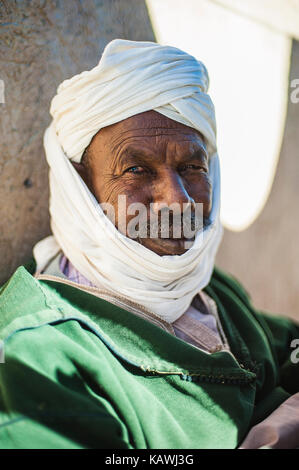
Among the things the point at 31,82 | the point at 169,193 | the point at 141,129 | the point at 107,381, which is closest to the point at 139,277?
the point at 169,193

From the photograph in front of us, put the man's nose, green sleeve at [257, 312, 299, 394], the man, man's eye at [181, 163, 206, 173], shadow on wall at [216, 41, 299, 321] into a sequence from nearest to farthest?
the man
the man's nose
man's eye at [181, 163, 206, 173]
green sleeve at [257, 312, 299, 394]
shadow on wall at [216, 41, 299, 321]

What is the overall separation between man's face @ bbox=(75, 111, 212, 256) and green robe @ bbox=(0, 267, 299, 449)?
380mm

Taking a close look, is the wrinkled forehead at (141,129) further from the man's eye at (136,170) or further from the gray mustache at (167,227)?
the gray mustache at (167,227)

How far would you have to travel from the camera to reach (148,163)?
1.82m

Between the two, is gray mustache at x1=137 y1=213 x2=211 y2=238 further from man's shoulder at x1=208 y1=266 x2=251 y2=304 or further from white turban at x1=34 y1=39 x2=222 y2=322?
man's shoulder at x1=208 y1=266 x2=251 y2=304

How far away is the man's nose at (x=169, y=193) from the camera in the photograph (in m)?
1.76

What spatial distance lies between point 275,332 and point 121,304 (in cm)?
115

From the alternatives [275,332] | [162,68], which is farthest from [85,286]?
[275,332]

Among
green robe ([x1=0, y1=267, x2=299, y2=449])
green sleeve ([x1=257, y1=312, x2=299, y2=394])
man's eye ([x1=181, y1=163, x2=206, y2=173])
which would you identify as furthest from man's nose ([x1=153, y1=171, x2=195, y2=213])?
green sleeve ([x1=257, y1=312, x2=299, y2=394])

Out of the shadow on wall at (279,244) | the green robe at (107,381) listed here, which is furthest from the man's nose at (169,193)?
the shadow on wall at (279,244)

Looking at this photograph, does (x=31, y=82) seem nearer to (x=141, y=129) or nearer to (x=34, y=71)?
(x=34, y=71)

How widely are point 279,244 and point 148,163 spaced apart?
2.26m

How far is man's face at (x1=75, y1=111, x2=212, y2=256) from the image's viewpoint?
5.87 ft

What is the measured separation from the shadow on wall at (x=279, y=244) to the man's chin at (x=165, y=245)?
1700mm
